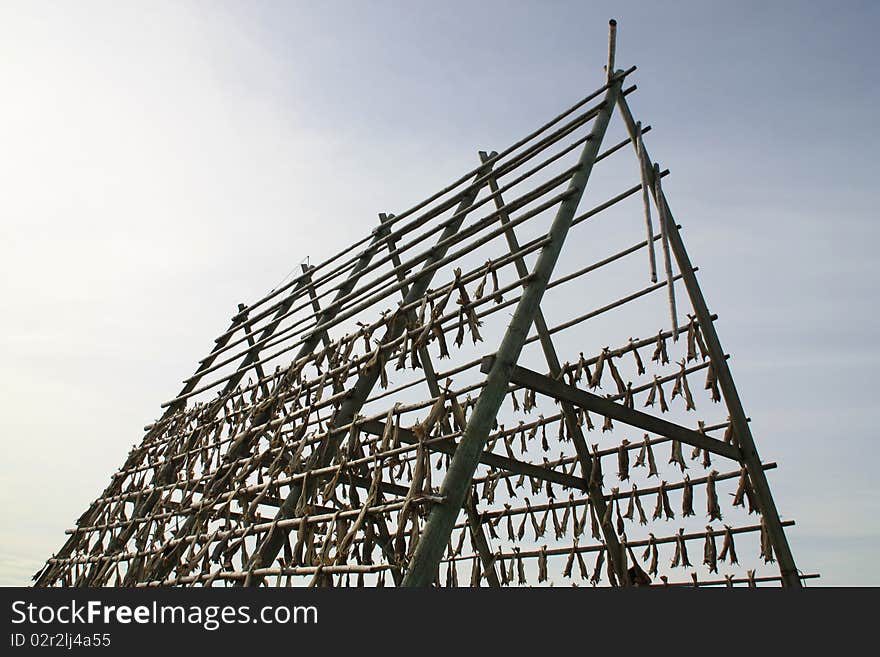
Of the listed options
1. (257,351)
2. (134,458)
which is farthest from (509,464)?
(134,458)

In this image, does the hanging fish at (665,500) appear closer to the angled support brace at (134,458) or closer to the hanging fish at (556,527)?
the hanging fish at (556,527)

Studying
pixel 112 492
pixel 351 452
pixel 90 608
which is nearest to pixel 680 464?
pixel 351 452

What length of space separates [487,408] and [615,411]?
124 cm

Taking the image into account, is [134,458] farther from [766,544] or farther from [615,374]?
[766,544]

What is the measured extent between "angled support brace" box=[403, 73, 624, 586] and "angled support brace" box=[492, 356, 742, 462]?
0.11 metres

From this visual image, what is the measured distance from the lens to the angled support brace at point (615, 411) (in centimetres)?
368

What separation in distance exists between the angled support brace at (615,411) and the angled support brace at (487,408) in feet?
0.37

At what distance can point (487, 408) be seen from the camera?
3.27 m

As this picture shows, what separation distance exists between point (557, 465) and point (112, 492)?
13.4 feet

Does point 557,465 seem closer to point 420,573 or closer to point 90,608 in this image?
point 420,573

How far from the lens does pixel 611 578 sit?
5.13 meters

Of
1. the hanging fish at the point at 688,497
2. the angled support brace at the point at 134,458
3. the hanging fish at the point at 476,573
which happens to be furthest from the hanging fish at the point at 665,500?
the angled support brace at the point at 134,458

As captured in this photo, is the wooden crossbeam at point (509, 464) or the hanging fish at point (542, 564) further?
the hanging fish at point (542, 564)

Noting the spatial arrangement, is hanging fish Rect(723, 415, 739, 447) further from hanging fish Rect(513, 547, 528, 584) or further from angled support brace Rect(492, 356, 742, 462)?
hanging fish Rect(513, 547, 528, 584)
